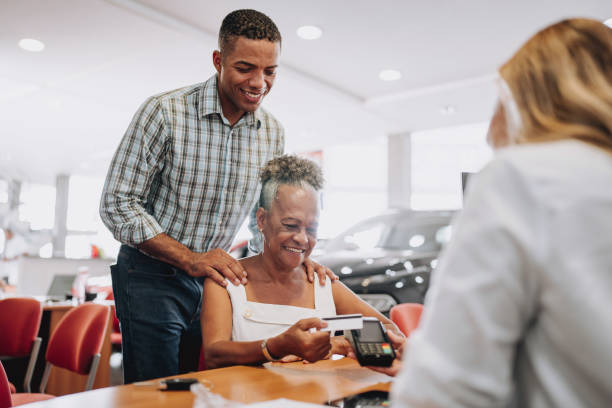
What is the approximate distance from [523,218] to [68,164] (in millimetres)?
12513

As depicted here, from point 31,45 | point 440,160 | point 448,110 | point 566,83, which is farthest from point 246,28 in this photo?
point 440,160

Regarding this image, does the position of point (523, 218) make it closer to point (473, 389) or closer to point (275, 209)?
point (473, 389)

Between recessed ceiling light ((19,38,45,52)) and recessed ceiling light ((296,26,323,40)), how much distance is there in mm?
2460

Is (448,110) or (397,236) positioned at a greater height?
(448,110)

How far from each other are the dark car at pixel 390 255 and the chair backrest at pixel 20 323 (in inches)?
81.7

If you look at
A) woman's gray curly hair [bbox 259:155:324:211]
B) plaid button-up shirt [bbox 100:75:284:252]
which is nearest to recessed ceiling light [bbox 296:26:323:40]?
plaid button-up shirt [bbox 100:75:284:252]

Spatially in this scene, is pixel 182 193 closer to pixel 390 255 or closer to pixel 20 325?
pixel 20 325

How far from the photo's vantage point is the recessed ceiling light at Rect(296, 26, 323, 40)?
188 inches

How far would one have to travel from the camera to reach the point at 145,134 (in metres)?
1.79

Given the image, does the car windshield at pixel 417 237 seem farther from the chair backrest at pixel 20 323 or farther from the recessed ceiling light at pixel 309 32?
the chair backrest at pixel 20 323

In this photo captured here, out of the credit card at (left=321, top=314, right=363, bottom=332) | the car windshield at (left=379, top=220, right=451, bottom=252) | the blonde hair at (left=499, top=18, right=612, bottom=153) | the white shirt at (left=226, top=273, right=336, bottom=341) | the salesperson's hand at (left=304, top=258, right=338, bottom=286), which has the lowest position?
the white shirt at (left=226, top=273, right=336, bottom=341)

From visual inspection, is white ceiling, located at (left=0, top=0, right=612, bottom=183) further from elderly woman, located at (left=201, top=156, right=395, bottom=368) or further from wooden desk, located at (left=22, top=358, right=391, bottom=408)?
wooden desk, located at (left=22, top=358, right=391, bottom=408)

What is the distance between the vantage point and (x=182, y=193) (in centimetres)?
185

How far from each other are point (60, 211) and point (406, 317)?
42.2 ft
